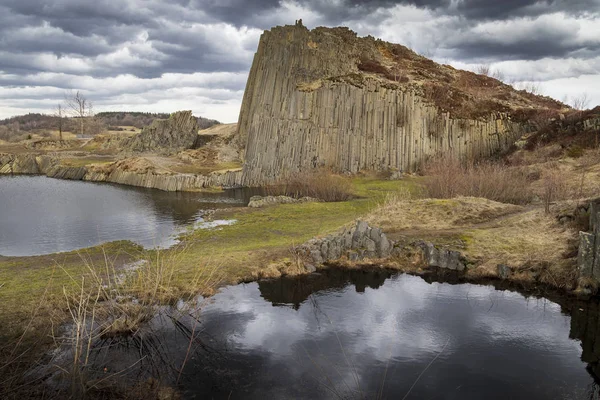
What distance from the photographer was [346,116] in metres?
38.9

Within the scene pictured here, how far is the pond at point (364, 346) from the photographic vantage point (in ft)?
27.0

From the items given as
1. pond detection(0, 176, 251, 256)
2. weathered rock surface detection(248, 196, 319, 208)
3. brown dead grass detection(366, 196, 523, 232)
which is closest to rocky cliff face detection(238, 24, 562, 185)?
pond detection(0, 176, 251, 256)

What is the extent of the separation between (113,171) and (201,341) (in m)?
37.6

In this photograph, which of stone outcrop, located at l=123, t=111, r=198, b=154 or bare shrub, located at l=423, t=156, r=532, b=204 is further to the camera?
stone outcrop, located at l=123, t=111, r=198, b=154

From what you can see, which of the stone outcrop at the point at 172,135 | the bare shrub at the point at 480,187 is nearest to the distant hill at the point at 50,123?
the stone outcrop at the point at 172,135

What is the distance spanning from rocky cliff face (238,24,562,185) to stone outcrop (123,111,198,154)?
1564 cm

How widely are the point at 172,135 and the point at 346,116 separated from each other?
25.7 metres

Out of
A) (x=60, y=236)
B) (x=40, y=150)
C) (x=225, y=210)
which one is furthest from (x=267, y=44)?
(x=40, y=150)

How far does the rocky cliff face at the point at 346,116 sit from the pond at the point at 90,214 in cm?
586

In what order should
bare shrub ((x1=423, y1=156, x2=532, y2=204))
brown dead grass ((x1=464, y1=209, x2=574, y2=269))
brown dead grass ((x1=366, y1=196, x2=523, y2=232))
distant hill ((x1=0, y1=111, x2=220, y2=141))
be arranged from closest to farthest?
brown dead grass ((x1=464, y1=209, x2=574, y2=269))
brown dead grass ((x1=366, y1=196, x2=523, y2=232))
bare shrub ((x1=423, y1=156, x2=532, y2=204))
distant hill ((x1=0, y1=111, x2=220, y2=141))

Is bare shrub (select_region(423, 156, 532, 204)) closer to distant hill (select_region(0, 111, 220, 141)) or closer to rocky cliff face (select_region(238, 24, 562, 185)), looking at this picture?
rocky cliff face (select_region(238, 24, 562, 185))

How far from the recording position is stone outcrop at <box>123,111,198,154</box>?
5600 centimetres

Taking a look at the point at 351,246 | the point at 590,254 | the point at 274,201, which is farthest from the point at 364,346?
the point at 274,201

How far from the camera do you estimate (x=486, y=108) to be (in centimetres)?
4216
